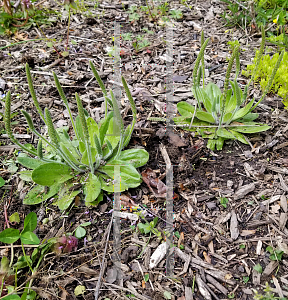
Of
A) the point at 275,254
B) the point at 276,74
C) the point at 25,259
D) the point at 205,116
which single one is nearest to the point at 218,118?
the point at 205,116

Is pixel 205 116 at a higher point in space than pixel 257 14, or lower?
lower

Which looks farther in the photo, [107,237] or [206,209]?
[206,209]

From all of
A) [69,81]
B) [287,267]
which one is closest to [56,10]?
[69,81]

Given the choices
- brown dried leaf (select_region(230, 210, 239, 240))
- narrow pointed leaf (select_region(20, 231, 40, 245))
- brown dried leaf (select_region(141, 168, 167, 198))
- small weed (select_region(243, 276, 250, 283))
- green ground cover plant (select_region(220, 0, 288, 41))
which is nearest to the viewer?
small weed (select_region(243, 276, 250, 283))

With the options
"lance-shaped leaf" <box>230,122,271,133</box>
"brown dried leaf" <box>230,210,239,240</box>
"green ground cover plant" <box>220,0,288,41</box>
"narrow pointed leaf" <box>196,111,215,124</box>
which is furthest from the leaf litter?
"green ground cover plant" <box>220,0,288,41</box>

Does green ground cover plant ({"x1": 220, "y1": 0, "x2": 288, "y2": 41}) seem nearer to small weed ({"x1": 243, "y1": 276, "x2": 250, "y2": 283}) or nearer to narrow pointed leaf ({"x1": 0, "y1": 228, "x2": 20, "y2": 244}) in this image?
small weed ({"x1": 243, "y1": 276, "x2": 250, "y2": 283})

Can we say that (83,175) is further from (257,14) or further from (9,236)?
(257,14)

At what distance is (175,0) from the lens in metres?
4.74

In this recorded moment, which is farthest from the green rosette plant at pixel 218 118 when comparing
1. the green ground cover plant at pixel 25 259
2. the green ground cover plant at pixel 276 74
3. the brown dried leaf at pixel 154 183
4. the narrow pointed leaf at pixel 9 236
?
the narrow pointed leaf at pixel 9 236

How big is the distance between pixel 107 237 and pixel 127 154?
715 millimetres

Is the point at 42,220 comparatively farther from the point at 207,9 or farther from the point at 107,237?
the point at 207,9

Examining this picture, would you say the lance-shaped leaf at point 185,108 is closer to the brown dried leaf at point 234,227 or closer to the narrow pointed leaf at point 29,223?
the brown dried leaf at point 234,227

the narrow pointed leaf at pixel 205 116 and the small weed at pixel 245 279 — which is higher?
the narrow pointed leaf at pixel 205 116

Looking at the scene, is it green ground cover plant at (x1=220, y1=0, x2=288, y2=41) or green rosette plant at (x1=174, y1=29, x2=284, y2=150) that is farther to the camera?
green ground cover plant at (x1=220, y1=0, x2=288, y2=41)
